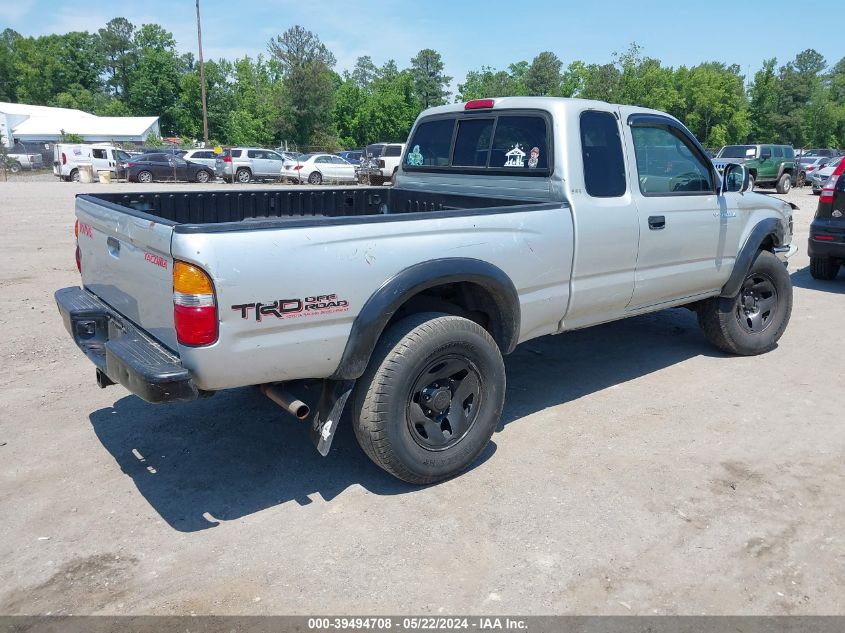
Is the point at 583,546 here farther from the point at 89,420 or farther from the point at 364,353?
the point at 89,420

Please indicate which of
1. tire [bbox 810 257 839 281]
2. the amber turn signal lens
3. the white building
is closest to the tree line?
the white building

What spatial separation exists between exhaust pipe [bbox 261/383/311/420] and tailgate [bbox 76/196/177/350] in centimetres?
54

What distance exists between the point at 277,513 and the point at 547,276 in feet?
6.67

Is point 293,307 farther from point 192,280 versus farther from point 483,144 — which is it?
point 483,144

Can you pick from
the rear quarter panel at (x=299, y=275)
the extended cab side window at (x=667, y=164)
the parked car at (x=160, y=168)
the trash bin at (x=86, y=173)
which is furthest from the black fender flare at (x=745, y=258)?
the trash bin at (x=86, y=173)

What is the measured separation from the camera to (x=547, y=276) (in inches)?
163

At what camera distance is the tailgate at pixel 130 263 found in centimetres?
311

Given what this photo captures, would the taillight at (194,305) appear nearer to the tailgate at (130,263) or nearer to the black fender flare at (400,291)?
the tailgate at (130,263)

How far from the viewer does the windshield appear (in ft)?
86.5

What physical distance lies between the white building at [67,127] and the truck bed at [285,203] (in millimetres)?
60443

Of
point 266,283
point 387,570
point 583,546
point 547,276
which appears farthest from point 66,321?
point 583,546

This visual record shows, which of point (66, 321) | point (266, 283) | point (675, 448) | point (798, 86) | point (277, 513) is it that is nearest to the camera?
point (266, 283)

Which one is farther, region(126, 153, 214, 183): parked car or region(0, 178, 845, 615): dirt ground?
region(126, 153, 214, 183): parked car

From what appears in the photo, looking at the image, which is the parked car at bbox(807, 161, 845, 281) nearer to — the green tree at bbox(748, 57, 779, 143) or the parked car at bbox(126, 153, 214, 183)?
the parked car at bbox(126, 153, 214, 183)
